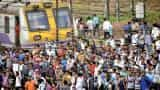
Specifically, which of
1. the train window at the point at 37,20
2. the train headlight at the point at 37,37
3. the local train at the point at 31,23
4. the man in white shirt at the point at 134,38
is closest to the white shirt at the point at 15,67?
the local train at the point at 31,23

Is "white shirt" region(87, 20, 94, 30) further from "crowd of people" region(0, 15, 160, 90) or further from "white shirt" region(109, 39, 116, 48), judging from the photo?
"white shirt" region(109, 39, 116, 48)

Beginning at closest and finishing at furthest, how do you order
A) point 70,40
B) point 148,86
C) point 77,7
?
point 148,86 → point 70,40 → point 77,7

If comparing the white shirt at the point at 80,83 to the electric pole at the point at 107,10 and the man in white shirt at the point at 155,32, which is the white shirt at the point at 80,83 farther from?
the electric pole at the point at 107,10

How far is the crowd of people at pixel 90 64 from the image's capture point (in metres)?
29.2

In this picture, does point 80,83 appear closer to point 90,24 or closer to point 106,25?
point 106,25

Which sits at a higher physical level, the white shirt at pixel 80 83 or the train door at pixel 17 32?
the train door at pixel 17 32

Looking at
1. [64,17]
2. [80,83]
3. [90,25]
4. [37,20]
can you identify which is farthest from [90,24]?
[80,83]

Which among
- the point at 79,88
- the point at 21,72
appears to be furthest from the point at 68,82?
the point at 21,72

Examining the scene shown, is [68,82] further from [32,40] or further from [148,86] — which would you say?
[32,40]

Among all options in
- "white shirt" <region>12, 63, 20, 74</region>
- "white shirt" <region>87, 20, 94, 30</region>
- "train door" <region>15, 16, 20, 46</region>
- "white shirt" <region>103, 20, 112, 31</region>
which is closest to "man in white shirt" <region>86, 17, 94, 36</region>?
"white shirt" <region>87, 20, 94, 30</region>

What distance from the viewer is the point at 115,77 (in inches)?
1158

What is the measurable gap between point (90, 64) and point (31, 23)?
7329mm

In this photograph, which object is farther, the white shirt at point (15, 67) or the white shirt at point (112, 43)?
the white shirt at point (112, 43)

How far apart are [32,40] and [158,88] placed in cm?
1005
